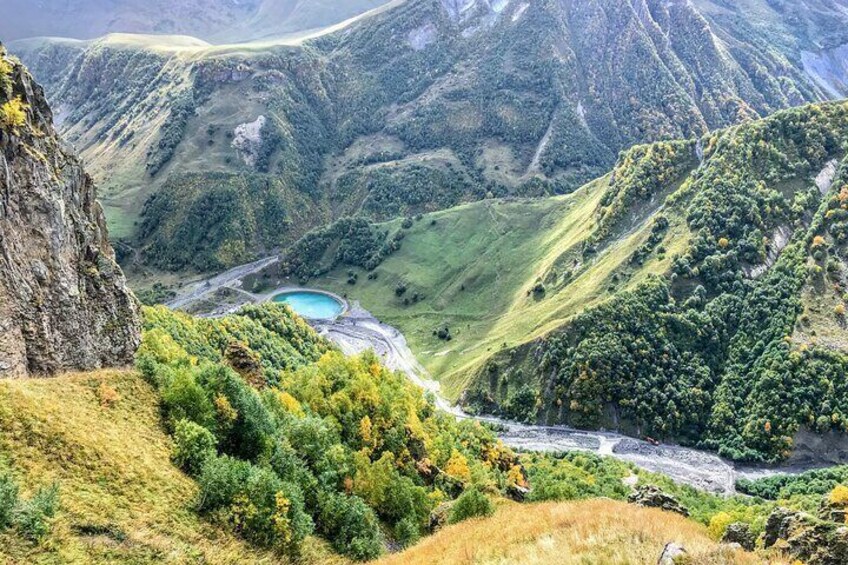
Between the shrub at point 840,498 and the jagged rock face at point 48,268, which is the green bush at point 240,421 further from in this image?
the shrub at point 840,498

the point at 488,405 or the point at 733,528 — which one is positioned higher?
the point at 733,528

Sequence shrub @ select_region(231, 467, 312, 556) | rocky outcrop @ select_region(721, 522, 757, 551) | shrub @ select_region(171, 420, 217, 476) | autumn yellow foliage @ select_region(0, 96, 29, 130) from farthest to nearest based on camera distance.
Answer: autumn yellow foliage @ select_region(0, 96, 29, 130) → shrub @ select_region(171, 420, 217, 476) → rocky outcrop @ select_region(721, 522, 757, 551) → shrub @ select_region(231, 467, 312, 556)

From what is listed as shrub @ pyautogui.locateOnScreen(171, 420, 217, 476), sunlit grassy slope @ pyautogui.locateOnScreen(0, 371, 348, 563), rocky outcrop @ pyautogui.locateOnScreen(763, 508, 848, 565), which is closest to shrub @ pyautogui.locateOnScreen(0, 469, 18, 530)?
sunlit grassy slope @ pyautogui.locateOnScreen(0, 371, 348, 563)

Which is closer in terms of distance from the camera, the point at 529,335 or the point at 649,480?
the point at 649,480

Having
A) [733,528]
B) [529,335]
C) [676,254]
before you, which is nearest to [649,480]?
[529,335]

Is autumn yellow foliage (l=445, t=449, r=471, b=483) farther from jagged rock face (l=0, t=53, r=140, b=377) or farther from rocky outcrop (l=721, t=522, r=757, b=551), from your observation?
jagged rock face (l=0, t=53, r=140, b=377)

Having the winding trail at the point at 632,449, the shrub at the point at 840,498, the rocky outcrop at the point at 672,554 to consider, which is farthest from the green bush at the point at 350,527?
the winding trail at the point at 632,449

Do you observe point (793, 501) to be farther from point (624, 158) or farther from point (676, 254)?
point (624, 158)
